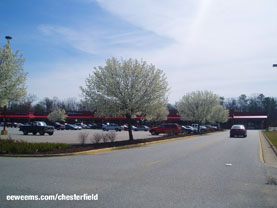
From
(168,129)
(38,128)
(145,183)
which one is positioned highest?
(38,128)

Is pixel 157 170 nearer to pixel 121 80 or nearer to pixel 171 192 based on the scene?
pixel 171 192

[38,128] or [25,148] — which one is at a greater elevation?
[38,128]

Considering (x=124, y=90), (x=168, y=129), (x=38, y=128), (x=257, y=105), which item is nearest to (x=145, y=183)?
(x=124, y=90)

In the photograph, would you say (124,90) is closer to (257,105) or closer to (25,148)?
(25,148)

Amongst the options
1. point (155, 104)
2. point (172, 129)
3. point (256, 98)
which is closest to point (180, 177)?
point (155, 104)

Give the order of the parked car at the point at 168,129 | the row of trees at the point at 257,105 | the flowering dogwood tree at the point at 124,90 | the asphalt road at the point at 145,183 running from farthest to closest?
the row of trees at the point at 257,105, the parked car at the point at 168,129, the flowering dogwood tree at the point at 124,90, the asphalt road at the point at 145,183

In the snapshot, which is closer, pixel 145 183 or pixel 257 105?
pixel 145 183

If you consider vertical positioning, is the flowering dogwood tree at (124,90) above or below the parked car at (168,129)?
above

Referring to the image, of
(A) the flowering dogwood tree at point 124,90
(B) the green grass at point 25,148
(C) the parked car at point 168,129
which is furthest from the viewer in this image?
(C) the parked car at point 168,129

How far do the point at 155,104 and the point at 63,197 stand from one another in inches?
705

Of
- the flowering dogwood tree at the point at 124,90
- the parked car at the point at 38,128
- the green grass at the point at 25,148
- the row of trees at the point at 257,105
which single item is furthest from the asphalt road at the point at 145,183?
the row of trees at the point at 257,105

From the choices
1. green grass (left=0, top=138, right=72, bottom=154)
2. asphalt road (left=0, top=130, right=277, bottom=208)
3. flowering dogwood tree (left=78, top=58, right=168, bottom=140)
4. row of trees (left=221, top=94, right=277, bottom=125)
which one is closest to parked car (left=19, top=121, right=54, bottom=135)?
flowering dogwood tree (left=78, top=58, right=168, bottom=140)

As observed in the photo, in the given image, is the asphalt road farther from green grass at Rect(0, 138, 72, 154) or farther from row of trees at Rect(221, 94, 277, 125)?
row of trees at Rect(221, 94, 277, 125)

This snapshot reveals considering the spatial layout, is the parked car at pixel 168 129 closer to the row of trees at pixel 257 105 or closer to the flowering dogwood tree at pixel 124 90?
the flowering dogwood tree at pixel 124 90
